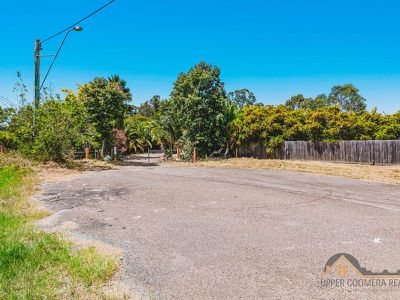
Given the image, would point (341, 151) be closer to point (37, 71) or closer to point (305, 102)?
point (37, 71)

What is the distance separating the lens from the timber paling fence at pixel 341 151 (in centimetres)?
1928

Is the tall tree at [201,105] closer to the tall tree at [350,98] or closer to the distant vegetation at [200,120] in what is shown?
the distant vegetation at [200,120]

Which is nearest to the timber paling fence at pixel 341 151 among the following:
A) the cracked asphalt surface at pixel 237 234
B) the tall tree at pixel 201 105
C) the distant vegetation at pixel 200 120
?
the distant vegetation at pixel 200 120

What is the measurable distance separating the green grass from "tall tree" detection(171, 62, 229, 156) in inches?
815

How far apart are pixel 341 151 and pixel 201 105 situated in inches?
444

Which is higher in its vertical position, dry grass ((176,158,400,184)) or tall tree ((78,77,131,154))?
tall tree ((78,77,131,154))

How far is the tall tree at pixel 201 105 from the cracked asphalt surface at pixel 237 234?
1621 cm

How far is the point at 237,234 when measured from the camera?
5.21 m

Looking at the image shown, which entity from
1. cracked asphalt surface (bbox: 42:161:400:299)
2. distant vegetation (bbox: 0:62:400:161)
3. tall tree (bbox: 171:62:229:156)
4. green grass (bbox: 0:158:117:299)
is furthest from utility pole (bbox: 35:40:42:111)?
green grass (bbox: 0:158:117:299)

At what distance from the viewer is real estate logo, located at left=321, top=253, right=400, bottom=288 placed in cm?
338

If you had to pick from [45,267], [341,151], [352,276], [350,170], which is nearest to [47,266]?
[45,267]

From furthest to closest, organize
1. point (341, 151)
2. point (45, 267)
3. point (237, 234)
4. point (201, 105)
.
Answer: point (201, 105), point (341, 151), point (237, 234), point (45, 267)

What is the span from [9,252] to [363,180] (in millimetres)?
12748

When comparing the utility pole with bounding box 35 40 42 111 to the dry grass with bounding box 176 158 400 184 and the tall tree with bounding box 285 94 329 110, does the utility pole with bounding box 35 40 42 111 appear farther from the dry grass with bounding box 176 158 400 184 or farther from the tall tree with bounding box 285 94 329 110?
the tall tree with bounding box 285 94 329 110
